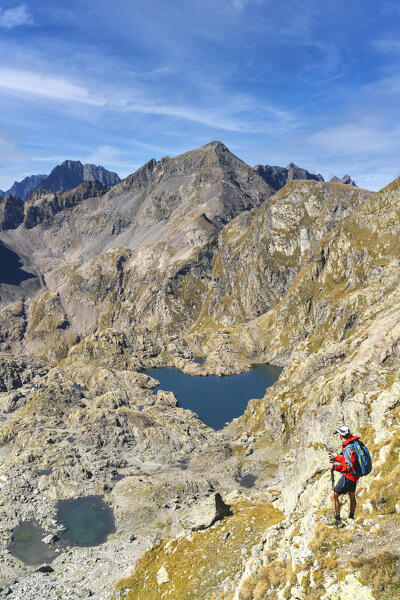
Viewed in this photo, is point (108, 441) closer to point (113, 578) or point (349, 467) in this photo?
point (113, 578)

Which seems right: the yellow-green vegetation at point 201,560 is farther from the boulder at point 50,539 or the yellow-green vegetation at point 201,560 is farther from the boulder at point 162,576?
the boulder at point 50,539

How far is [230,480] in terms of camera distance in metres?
97.8

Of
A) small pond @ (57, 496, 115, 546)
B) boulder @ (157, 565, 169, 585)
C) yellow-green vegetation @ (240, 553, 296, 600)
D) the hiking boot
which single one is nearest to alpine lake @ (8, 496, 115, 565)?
small pond @ (57, 496, 115, 546)

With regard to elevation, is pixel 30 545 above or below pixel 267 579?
below

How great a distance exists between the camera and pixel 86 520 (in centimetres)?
8888

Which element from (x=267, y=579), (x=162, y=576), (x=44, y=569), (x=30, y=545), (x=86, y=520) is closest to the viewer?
(x=267, y=579)

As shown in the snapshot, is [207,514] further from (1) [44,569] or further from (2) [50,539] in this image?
(2) [50,539]

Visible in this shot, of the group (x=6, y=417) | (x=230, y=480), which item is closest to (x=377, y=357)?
(x=230, y=480)

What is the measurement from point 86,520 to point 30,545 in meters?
12.3

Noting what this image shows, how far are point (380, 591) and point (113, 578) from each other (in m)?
59.3

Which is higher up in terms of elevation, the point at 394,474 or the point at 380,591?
the point at 394,474

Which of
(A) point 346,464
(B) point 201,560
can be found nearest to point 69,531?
(B) point 201,560

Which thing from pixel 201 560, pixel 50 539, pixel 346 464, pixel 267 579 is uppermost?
pixel 346 464

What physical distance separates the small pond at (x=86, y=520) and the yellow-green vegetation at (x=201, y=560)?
129ft
